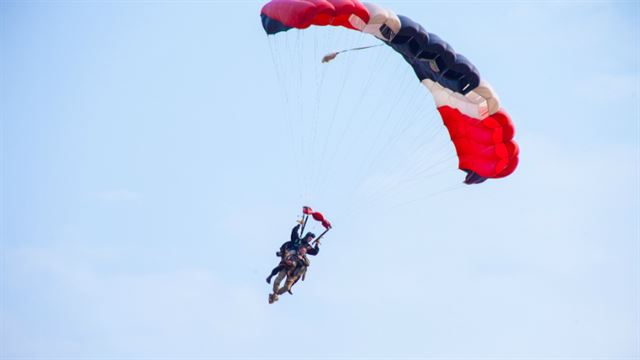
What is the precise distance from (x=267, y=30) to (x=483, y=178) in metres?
5.66

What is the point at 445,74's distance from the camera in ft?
88.4

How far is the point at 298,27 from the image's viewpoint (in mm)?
25625

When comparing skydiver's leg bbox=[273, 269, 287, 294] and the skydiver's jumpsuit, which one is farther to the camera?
skydiver's leg bbox=[273, 269, 287, 294]

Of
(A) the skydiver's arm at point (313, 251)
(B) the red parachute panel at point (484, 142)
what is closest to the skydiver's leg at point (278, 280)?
(A) the skydiver's arm at point (313, 251)

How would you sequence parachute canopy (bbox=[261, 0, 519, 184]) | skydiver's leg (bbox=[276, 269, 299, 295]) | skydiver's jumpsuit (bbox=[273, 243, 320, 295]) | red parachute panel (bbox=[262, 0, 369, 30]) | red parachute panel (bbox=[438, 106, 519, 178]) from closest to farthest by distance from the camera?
red parachute panel (bbox=[262, 0, 369, 30]) < parachute canopy (bbox=[261, 0, 519, 184]) < skydiver's jumpsuit (bbox=[273, 243, 320, 295]) < skydiver's leg (bbox=[276, 269, 299, 295]) < red parachute panel (bbox=[438, 106, 519, 178])

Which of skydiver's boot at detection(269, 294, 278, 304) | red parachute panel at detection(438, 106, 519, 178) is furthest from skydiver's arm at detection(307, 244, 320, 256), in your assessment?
red parachute panel at detection(438, 106, 519, 178)

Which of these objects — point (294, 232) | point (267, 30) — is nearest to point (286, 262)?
point (294, 232)

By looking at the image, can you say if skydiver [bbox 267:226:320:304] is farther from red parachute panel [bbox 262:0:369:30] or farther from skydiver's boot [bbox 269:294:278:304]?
red parachute panel [bbox 262:0:369:30]

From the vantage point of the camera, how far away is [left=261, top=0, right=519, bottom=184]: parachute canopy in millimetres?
25812

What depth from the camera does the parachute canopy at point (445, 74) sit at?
25.8m

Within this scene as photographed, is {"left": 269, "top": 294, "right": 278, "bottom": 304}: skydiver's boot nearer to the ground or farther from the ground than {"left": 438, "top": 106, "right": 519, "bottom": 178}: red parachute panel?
nearer to the ground

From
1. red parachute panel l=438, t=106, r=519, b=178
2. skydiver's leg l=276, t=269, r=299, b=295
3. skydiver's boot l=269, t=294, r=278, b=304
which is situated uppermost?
red parachute panel l=438, t=106, r=519, b=178

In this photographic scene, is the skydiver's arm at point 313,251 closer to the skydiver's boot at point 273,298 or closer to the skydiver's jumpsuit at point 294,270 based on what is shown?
the skydiver's jumpsuit at point 294,270

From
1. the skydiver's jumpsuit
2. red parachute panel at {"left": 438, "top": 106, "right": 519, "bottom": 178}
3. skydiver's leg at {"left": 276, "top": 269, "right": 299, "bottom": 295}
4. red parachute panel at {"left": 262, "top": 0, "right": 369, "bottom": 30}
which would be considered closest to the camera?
red parachute panel at {"left": 262, "top": 0, "right": 369, "bottom": 30}
